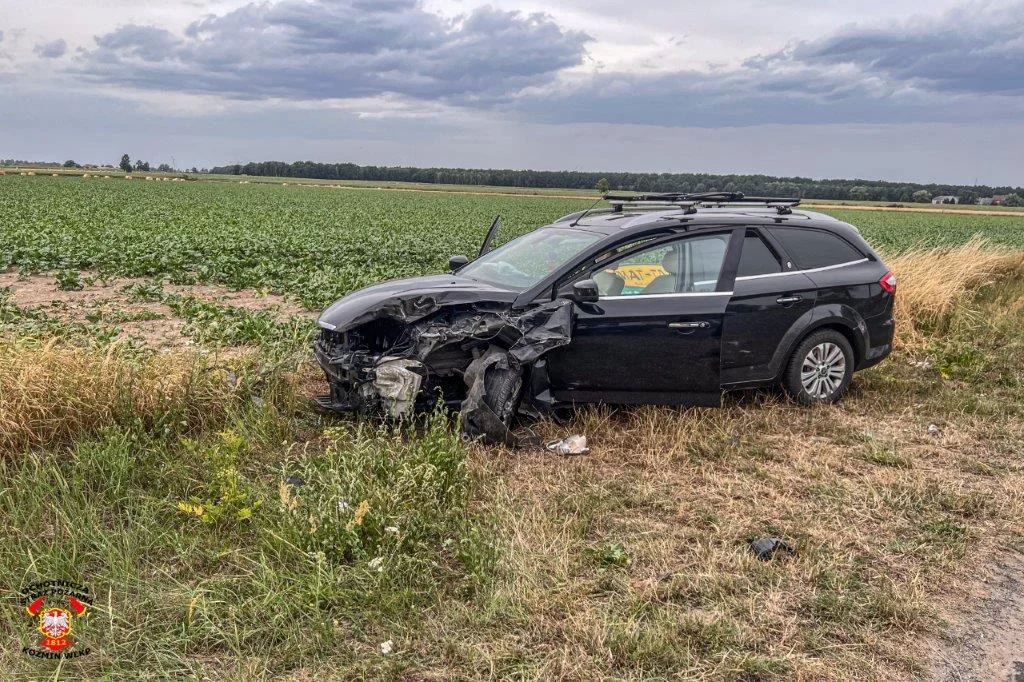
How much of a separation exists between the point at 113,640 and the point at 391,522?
1.40m

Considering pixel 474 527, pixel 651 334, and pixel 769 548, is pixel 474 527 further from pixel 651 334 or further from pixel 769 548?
pixel 651 334

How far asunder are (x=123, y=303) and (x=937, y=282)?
12.0 m

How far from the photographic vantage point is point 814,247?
6.91 metres

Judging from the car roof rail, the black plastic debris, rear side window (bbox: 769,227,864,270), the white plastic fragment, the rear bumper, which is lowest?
the black plastic debris

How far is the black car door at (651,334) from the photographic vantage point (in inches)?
232

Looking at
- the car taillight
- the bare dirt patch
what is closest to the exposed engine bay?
the bare dirt patch

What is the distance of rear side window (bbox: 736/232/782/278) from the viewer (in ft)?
21.2

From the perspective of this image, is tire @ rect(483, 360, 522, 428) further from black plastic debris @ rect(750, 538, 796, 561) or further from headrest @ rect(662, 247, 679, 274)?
black plastic debris @ rect(750, 538, 796, 561)

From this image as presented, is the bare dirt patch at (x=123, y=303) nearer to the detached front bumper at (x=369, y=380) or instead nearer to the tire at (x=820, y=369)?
the detached front bumper at (x=369, y=380)

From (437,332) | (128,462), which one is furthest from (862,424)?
(128,462)

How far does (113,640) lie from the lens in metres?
3.26

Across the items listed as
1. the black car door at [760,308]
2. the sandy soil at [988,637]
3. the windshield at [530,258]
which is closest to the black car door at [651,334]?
the black car door at [760,308]

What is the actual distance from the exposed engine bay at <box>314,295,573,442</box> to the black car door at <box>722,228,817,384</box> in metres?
1.49

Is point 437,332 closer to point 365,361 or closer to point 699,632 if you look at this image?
point 365,361
